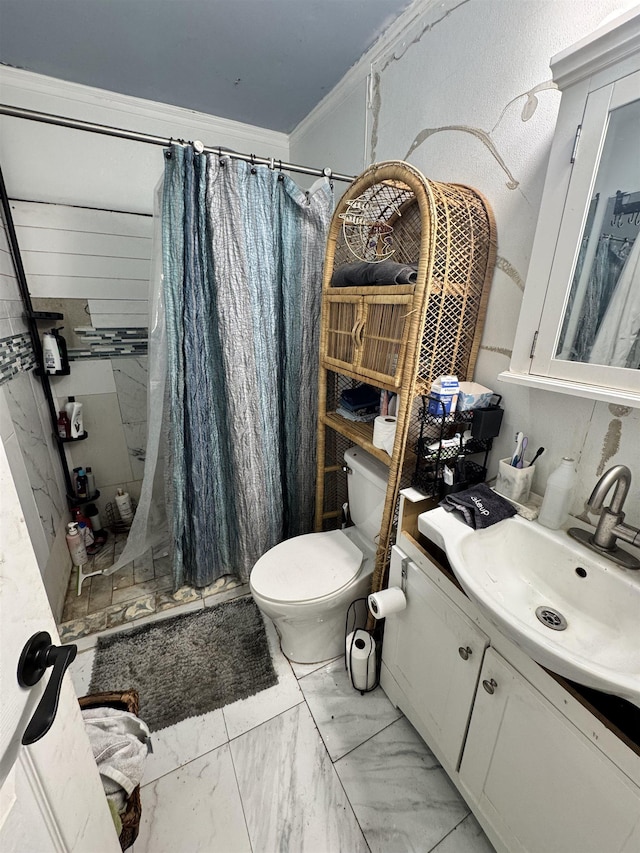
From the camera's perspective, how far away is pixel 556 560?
0.89 m

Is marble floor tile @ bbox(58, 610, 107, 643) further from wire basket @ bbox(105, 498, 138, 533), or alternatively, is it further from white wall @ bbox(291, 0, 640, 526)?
white wall @ bbox(291, 0, 640, 526)

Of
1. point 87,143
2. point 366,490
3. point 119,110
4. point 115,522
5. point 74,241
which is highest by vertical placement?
point 119,110

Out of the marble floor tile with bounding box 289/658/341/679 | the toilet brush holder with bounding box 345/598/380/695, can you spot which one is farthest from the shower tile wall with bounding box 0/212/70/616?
the toilet brush holder with bounding box 345/598/380/695

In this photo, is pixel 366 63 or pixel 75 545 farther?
pixel 75 545

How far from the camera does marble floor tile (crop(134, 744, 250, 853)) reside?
3.24 ft

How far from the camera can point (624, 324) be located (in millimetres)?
825

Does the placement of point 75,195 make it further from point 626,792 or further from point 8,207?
point 626,792

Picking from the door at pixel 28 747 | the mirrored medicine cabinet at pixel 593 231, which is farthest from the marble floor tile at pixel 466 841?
the mirrored medicine cabinet at pixel 593 231

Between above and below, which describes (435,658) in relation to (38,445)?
below

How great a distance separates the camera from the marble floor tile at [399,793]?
1.00 meters

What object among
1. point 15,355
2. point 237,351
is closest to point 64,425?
point 15,355

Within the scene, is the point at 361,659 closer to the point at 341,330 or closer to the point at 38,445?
the point at 341,330

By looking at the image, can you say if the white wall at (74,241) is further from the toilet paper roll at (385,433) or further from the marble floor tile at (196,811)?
the toilet paper roll at (385,433)

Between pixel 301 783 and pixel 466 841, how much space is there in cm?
49
